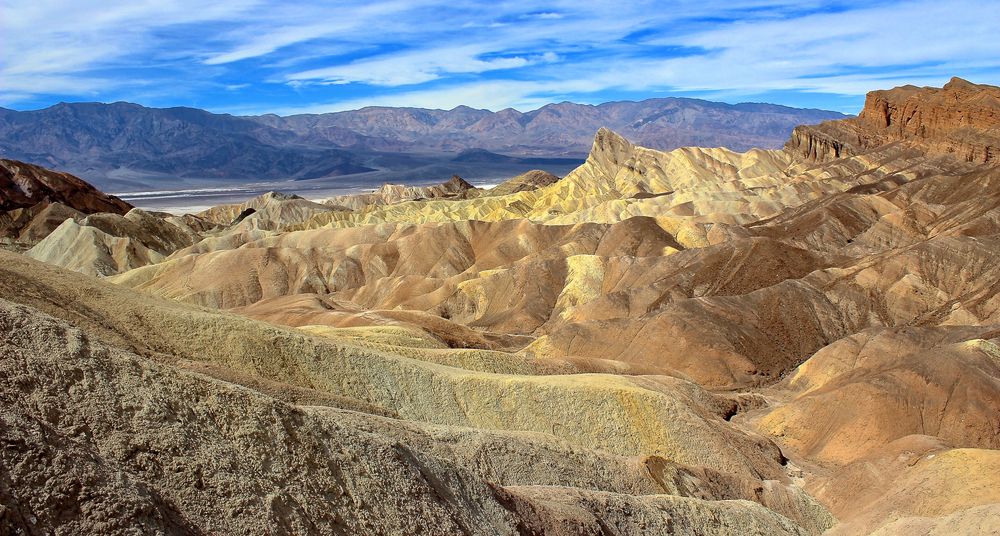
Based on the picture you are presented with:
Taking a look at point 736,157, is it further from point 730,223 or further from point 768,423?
point 768,423

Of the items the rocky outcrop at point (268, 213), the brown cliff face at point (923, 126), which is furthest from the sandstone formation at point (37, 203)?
the brown cliff face at point (923, 126)

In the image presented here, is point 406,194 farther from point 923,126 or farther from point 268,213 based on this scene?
point 923,126

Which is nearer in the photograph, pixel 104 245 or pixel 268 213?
pixel 104 245

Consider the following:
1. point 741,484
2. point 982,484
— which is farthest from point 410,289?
point 982,484

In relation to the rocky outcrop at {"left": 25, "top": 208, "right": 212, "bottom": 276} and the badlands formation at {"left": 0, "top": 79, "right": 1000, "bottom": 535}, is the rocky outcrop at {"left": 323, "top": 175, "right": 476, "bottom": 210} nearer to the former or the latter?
the rocky outcrop at {"left": 25, "top": 208, "right": 212, "bottom": 276}

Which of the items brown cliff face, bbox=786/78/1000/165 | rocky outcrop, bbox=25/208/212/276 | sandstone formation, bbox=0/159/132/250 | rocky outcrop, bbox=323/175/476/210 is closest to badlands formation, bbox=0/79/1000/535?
rocky outcrop, bbox=25/208/212/276

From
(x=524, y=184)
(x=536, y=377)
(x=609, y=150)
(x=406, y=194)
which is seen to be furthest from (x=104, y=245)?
(x=406, y=194)
